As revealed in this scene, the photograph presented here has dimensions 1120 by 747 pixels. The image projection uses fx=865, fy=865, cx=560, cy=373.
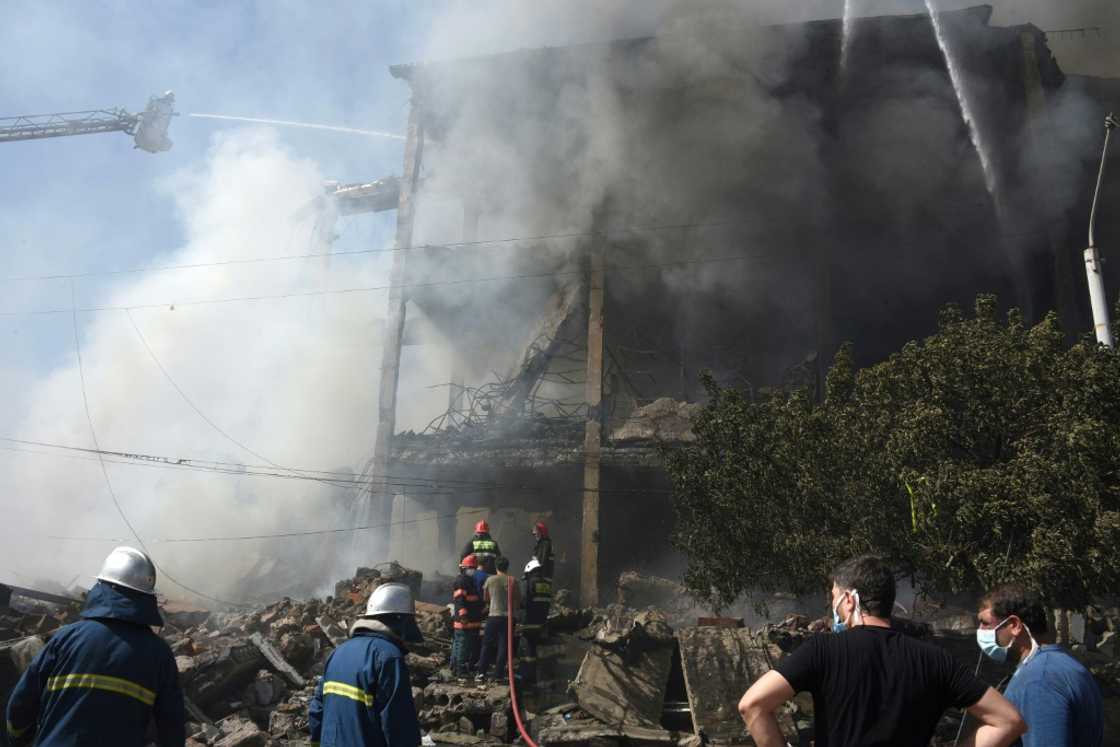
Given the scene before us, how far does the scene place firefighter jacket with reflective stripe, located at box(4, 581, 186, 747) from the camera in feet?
9.76

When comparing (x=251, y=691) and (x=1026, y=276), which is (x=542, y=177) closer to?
(x=1026, y=276)

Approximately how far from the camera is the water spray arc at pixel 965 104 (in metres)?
22.0

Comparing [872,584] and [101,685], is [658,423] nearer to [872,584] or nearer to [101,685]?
[101,685]

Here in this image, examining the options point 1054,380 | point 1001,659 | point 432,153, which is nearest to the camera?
point 1001,659

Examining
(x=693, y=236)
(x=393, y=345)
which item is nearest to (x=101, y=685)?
(x=693, y=236)

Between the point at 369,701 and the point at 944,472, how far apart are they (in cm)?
607

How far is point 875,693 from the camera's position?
2338mm

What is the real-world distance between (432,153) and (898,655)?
1074 inches

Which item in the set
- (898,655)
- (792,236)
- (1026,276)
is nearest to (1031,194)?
(1026,276)

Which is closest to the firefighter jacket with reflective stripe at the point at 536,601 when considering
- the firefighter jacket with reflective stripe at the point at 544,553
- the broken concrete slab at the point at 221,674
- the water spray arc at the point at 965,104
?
the firefighter jacket with reflective stripe at the point at 544,553

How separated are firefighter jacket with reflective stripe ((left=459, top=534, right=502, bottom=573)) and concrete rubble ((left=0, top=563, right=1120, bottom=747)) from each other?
1.26m

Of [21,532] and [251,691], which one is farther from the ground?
[21,532]

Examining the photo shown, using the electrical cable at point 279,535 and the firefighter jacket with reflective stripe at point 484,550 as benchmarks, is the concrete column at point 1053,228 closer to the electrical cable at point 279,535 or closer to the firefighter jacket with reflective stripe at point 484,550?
the electrical cable at point 279,535

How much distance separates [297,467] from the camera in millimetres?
29375
